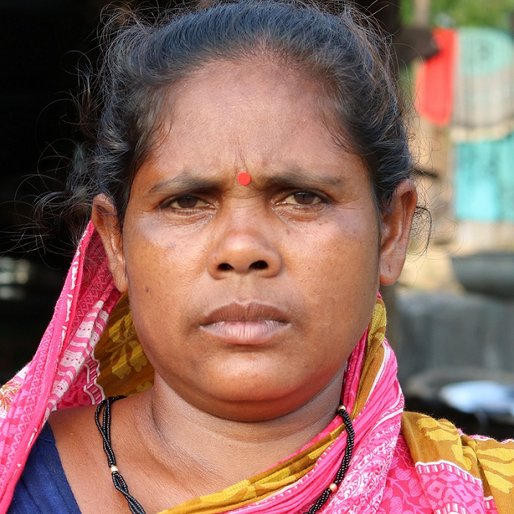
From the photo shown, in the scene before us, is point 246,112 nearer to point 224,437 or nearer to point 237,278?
point 237,278

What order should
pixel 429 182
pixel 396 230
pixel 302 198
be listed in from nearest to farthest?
pixel 302 198 < pixel 396 230 < pixel 429 182

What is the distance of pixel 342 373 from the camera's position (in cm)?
192

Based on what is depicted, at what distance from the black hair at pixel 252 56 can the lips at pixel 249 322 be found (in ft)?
1.15

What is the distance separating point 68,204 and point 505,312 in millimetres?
7443

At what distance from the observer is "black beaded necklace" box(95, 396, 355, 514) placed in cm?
172

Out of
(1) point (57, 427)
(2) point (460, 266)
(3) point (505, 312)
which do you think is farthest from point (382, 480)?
(2) point (460, 266)

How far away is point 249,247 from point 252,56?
0.37 meters

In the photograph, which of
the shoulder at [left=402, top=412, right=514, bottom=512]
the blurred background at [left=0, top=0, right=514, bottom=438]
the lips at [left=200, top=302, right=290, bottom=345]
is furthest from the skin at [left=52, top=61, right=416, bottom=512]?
the blurred background at [left=0, top=0, right=514, bottom=438]

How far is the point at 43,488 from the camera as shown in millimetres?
1732

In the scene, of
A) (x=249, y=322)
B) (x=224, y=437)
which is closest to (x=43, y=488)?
(x=224, y=437)

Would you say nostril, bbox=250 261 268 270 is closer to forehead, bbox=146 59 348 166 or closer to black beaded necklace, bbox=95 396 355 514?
forehead, bbox=146 59 348 166

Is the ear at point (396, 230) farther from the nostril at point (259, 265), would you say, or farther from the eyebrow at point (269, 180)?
the nostril at point (259, 265)

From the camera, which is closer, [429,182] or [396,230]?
[396,230]

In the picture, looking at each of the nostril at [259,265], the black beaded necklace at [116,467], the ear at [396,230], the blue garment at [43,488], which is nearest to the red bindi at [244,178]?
the nostril at [259,265]
